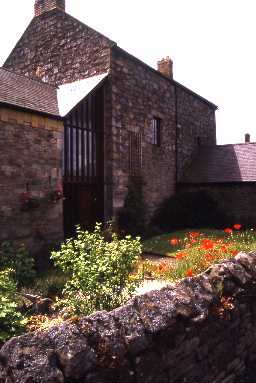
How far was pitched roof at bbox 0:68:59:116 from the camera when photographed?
9.62 m

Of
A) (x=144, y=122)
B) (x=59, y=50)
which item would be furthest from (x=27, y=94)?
(x=144, y=122)

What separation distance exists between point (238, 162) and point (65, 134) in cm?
940

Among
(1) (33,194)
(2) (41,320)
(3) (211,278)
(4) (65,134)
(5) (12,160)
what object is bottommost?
(2) (41,320)

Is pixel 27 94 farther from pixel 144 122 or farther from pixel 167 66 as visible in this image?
pixel 167 66

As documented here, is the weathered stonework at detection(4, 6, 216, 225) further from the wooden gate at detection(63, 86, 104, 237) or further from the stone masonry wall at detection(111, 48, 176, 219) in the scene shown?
the wooden gate at detection(63, 86, 104, 237)

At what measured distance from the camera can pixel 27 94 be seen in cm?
1059

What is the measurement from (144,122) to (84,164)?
391 cm

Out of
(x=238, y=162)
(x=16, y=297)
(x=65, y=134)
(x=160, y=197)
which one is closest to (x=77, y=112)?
(x=65, y=134)

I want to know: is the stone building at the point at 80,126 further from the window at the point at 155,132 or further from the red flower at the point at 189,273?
the red flower at the point at 189,273

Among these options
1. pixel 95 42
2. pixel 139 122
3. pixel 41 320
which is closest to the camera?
pixel 41 320

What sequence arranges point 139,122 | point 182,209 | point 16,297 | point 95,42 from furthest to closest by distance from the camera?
point 182,209 < point 139,122 < point 95,42 < point 16,297

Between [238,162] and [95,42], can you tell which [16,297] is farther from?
[238,162]

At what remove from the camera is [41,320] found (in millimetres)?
5531

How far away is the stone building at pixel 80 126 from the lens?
9495mm
